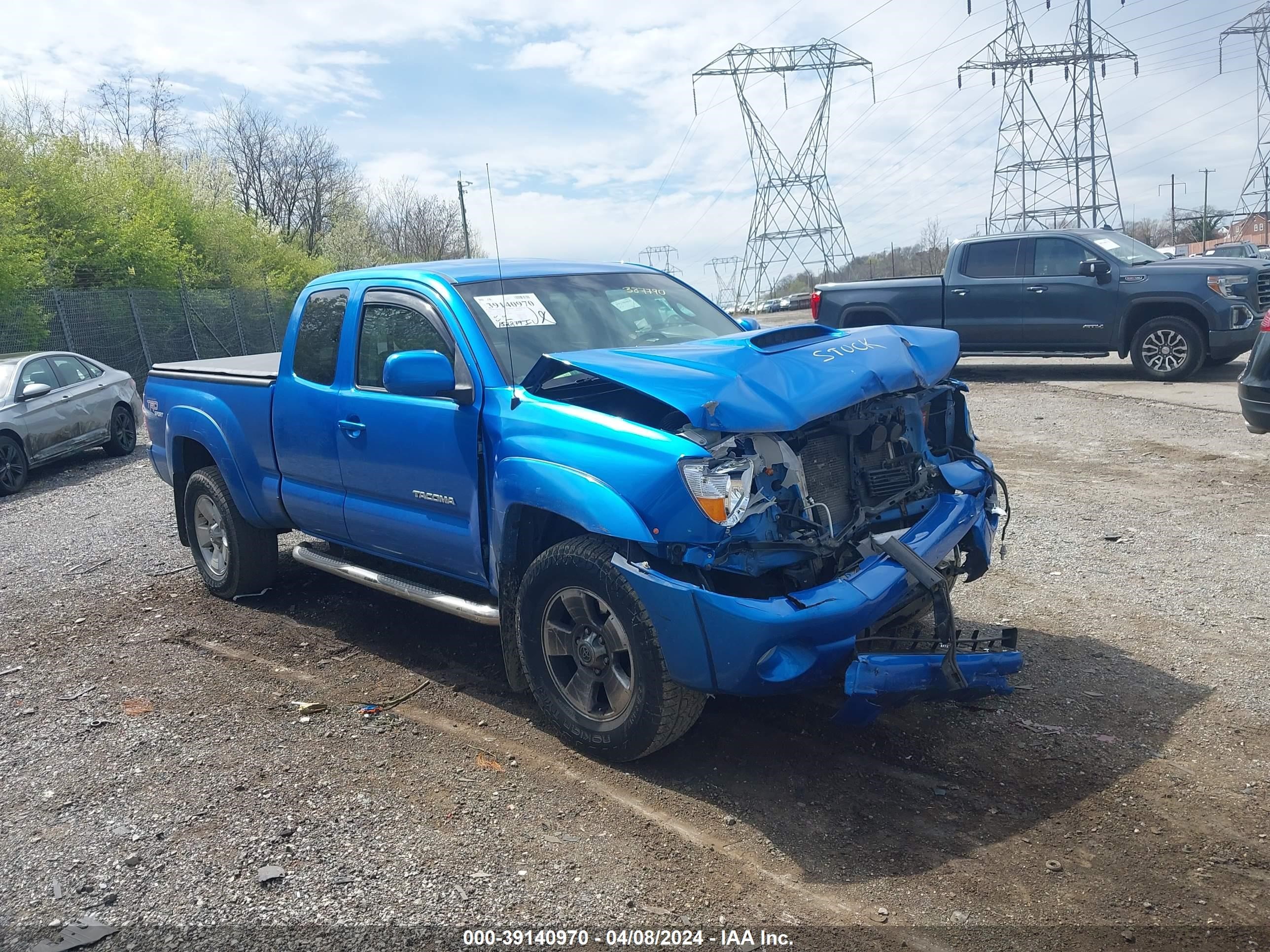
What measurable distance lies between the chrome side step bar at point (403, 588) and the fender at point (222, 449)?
1.36 ft

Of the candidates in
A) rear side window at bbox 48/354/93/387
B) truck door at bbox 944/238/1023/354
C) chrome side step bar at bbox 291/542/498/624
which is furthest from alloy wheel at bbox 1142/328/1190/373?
rear side window at bbox 48/354/93/387

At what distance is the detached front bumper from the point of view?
3.43 m

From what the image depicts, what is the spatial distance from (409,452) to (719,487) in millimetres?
1862

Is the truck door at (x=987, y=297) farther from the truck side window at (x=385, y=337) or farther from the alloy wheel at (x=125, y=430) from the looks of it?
the alloy wheel at (x=125, y=430)

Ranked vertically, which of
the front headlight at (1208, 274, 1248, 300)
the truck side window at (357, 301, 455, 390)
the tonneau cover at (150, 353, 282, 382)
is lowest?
the front headlight at (1208, 274, 1248, 300)

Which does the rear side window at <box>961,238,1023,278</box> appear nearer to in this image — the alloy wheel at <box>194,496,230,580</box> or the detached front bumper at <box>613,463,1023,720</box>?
the alloy wheel at <box>194,496,230,580</box>

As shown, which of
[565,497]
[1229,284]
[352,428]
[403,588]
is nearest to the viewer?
[565,497]

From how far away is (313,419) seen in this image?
538 cm

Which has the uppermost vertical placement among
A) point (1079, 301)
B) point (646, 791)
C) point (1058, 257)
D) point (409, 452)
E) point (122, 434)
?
point (1058, 257)

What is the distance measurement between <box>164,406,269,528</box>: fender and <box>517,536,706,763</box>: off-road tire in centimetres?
246

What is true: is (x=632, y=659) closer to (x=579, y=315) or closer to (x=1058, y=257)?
(x=579, y=315)

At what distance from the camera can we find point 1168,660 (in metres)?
4.67

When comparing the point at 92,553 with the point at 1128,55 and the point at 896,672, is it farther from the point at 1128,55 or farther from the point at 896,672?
the point at 1128,55

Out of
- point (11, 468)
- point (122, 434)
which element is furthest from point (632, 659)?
point (122, 434)
